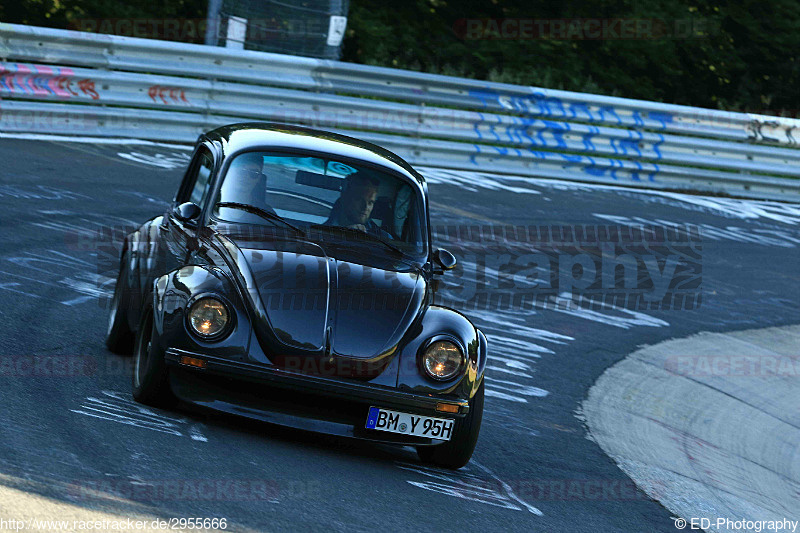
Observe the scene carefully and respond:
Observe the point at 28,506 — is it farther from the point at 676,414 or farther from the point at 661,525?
the point at 676,414

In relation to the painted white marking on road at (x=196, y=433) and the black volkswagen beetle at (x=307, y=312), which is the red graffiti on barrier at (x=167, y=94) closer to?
the black volkswagen beetle at (x=307, y=312)

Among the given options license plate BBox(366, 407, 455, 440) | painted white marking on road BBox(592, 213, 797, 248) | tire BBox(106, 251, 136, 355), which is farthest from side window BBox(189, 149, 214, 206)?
painted white marking on road BBox(592, 213, 797, 248)

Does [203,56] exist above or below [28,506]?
above

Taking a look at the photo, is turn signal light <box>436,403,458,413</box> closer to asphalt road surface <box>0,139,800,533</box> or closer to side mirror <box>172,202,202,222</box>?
asphalt road surface <box>0,139,800,533</box>

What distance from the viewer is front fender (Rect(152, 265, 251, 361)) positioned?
5.39 meters

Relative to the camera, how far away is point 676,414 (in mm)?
8312

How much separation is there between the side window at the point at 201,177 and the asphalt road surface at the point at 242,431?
3.48ft

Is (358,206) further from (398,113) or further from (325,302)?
(398,113)

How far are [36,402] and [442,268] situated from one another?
7.97 feet

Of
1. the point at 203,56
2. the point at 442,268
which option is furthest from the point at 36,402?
the point at 203,56

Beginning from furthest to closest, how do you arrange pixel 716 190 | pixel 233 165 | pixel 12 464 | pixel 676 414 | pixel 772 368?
pixel 716 190 → pixel 772 368 → pixel 676 414 → pixel 233 165 → pixel 12 464

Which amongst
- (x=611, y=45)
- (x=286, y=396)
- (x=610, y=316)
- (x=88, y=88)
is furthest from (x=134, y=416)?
(x=611, y=45)

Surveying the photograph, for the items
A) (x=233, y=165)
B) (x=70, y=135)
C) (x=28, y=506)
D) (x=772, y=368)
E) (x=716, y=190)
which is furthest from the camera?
(x=716, y=190)

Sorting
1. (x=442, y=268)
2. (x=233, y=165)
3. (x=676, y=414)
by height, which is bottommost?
(x=676, y=414)
